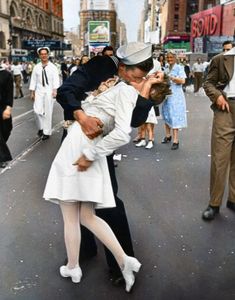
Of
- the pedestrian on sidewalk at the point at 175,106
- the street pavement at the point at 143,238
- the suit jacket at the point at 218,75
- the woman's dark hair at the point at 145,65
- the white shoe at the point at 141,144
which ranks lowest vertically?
the white shoe at the point at 141,144

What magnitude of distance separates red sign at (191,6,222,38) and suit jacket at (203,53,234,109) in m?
52.8

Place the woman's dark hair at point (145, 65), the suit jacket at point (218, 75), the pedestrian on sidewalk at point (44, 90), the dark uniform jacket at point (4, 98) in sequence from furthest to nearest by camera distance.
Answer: the pedestrian on sidewalk at point (44, 90) → the dark uniform jacket at point (4, 98) → the suit jacket at point (218, 75) → the woman's dark hair at point (145, 65)

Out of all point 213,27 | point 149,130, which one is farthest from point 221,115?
point 213,27

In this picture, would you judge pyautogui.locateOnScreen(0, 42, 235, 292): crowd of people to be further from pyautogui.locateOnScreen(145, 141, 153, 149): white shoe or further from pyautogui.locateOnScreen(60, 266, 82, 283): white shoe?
pyautogui.locateOnScreen(145, 141, 153, 149): white shoe

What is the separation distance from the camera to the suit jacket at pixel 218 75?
4.09 meters

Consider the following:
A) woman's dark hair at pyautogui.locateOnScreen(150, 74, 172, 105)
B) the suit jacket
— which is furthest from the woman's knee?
the suit jacket

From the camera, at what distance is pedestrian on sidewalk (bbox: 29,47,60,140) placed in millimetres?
8820

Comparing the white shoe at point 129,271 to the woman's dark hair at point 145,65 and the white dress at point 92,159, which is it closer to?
the white dress at point 92,159

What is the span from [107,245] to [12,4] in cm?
8053

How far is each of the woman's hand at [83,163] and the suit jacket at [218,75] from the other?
208cm

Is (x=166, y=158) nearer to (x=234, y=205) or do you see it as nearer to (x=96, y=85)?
(x=234, y=205)

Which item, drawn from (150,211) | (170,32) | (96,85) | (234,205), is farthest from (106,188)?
(170,32)

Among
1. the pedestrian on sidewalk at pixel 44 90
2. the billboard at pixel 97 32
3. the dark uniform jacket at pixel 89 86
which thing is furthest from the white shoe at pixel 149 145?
the billboard at pixel 97 32

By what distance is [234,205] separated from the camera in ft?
15.0
